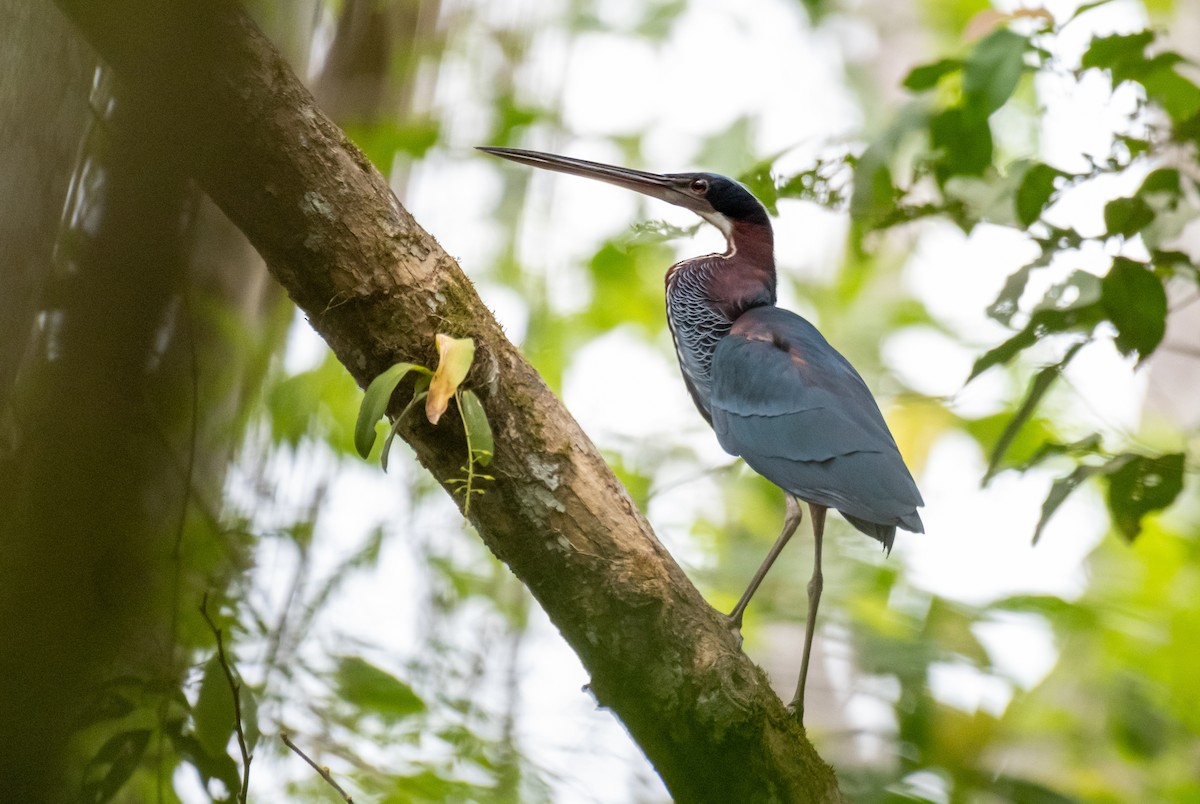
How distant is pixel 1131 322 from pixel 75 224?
2.25 meters

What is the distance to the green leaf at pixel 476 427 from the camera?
1.74 m

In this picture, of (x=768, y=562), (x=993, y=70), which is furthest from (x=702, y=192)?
(x=768, y=562)

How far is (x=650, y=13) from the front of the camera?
25.9ft

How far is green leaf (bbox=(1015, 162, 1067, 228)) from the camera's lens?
245 cm

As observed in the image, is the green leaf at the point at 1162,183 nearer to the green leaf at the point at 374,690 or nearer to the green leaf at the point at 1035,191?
the green leaf at the point at 1035,191

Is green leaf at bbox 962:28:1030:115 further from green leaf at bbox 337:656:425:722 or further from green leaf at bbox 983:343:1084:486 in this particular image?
green leaf at bbox 337:656:425:722

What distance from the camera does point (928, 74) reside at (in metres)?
2.49

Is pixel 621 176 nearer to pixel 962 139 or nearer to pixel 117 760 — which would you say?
pixel 962 139

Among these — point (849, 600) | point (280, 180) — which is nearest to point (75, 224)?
point (280, 180)

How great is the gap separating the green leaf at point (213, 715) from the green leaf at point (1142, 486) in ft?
7.06

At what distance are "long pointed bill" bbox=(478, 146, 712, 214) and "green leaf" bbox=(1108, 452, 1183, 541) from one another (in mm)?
1760

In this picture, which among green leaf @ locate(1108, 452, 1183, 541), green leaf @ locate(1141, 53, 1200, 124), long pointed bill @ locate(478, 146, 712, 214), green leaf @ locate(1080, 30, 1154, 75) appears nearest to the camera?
green leaf @ locate(1080, 30, 1154, 75)

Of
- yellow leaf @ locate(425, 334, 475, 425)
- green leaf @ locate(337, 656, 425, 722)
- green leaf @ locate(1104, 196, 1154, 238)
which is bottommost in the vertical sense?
green leaf @ locate(337, 656, 425, 722)

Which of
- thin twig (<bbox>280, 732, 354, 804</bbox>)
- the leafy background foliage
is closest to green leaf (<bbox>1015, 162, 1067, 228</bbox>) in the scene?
the leafy background foliage
